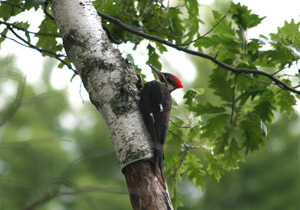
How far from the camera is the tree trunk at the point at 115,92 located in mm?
2588

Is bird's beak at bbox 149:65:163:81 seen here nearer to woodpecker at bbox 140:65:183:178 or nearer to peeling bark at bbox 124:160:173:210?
woodpecker at bbox 140:65:183:178

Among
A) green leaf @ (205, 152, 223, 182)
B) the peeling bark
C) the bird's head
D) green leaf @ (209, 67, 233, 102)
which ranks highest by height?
the bird's head

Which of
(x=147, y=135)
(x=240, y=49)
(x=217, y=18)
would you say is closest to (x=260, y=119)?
(x=240, y=49)

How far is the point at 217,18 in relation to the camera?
12.8ft

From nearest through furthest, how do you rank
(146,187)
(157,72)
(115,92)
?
(146,187) < (115,92) < (157,72)

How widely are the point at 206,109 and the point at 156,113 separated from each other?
0.55 meters

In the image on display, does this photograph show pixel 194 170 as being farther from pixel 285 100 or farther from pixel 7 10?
pixel 7 10

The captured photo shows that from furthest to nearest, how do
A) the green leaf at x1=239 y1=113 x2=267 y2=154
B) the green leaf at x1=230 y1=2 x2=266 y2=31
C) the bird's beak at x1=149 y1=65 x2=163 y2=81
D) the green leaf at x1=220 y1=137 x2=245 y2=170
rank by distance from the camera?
the bird's beak at x1=149 y1=65 x2=163 y2=81, the green leaf at x1=220 y1=137 x2=245 y2=170, the green leaf at x1=239 y1=113 x2=267 y2=154, the green leaf at x1=230 y1=2 x2=266 y2=31

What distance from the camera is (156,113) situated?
137 inches

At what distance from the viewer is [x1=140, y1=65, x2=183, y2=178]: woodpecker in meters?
2.82

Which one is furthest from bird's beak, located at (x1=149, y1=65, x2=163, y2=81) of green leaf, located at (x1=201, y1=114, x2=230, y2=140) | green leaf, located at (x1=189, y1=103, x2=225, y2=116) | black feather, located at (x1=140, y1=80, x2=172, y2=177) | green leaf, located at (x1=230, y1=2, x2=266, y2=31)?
green leaf, located at (x1=230, y1=2, x2=266, y2=31)

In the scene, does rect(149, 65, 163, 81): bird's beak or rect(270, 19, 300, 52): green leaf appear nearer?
rect(270, 19, 300, 52): green leaf

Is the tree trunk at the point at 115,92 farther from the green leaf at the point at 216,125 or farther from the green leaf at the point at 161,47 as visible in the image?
the green leaf at the point at 161,47

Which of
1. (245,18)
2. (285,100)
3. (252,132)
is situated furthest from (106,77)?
(285,100)
